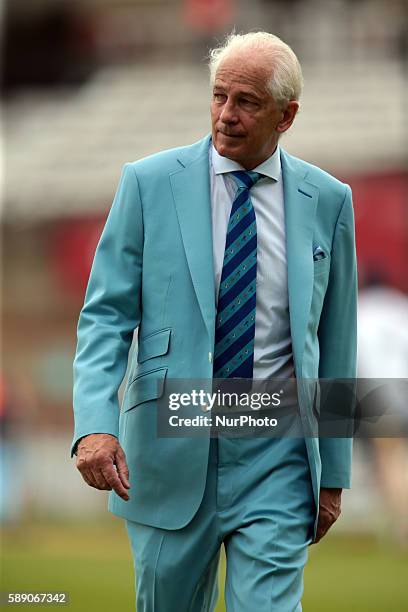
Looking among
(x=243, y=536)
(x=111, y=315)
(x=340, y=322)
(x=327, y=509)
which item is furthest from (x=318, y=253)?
(x=243, y=536)

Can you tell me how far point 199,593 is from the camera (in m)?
4.31

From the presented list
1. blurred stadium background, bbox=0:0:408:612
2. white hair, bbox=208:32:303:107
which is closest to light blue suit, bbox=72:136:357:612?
white hair, bbox=208:32:303:107

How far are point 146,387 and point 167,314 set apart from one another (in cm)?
22

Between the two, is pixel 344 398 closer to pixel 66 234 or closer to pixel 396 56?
pixel 66 234

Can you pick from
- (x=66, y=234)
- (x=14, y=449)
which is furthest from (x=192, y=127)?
(x=14, y=449)

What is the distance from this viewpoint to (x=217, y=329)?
4.24 meters

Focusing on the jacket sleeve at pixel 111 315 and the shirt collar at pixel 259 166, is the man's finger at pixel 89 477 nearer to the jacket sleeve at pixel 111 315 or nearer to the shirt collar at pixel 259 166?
the jacket sleeve at pixel 111 315

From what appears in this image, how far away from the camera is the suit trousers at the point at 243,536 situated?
160 inches

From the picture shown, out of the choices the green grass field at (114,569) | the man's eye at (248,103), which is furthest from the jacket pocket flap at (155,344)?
the green grass field at (114,569)

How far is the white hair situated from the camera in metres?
4.25

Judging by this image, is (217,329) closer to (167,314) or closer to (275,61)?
(167,314)

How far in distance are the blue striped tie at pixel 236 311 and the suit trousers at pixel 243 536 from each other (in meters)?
0.21

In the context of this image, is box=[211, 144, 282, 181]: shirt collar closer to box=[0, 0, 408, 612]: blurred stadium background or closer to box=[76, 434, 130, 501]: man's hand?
box=[76, 434, 130, 501]: man's hand

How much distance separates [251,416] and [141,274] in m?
0.51
